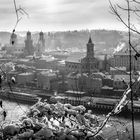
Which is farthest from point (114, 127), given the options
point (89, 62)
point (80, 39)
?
point (80, 39)

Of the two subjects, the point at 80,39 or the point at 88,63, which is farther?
the point at 80,39

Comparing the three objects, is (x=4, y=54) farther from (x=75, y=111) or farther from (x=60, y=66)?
(x=75, y=111)

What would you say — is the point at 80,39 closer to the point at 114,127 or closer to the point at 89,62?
the point at 89,62

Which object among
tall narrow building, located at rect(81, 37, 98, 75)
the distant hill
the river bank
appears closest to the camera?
the river bank

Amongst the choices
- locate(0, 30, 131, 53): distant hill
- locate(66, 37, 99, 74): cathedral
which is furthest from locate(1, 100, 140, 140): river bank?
locate(0, 30, 131, 53): distant hill

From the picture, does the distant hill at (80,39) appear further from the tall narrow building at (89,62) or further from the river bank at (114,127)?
the river bank at (114,127)

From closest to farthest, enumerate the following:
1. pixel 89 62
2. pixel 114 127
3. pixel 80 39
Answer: pixel 114 127 → pixel 89 62 → pixel 80 39

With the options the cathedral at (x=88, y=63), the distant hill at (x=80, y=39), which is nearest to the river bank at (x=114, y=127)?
the cathedral at (x=88, y=63)

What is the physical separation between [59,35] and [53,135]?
163 ft

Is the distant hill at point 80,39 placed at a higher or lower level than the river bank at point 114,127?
higher

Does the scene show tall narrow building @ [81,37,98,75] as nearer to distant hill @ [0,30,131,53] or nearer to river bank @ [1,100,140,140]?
river bank @ [1,100,140,140]

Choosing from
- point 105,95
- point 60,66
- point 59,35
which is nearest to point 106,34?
→ point 59,35

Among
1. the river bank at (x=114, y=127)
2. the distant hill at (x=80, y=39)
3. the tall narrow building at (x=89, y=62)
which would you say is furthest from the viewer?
the distant hill at (x=80, y=39)

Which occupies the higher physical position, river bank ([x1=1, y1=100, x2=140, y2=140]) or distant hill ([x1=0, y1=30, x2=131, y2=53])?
distant hill ([x1=0, y1=30, x2=131, y2=53])
